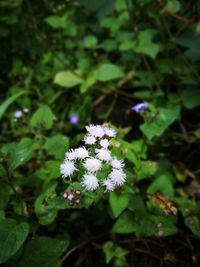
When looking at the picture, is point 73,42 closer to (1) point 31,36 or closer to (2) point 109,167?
(1) point 31,36

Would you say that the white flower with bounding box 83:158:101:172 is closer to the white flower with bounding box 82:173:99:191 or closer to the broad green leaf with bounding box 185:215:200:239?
the white flower with bounding box 82:173:99:191

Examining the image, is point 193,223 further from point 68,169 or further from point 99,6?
point 99,6

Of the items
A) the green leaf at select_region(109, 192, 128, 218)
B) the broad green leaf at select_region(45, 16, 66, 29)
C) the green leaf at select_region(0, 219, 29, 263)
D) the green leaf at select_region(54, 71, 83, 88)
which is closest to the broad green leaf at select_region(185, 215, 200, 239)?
the green leaf at select_region(109, 192, 128, 218)

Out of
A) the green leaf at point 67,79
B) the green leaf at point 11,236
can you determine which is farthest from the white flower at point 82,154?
the green leaf at point 67,79

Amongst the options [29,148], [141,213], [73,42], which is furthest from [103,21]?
[141,213]

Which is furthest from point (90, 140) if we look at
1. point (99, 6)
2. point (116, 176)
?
point (99, 6)

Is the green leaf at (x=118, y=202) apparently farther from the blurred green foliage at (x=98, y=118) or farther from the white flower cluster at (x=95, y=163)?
the white flower cluster at (x=95, y=163)
